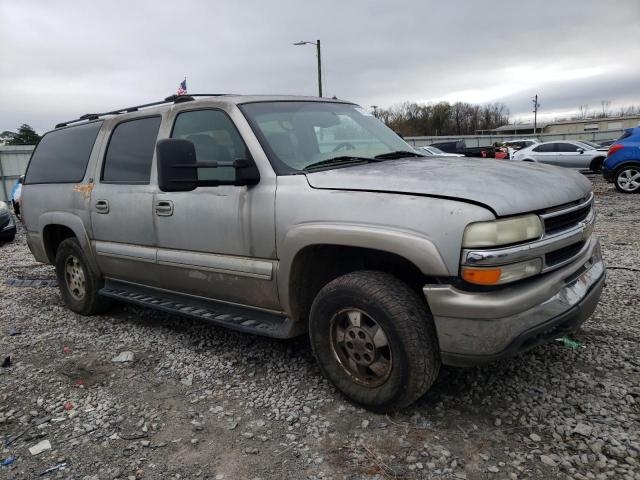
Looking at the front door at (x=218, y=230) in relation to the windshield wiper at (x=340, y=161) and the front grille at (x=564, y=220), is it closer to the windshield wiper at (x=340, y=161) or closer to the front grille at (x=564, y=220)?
the windshield wiper at (x=340, y=161)

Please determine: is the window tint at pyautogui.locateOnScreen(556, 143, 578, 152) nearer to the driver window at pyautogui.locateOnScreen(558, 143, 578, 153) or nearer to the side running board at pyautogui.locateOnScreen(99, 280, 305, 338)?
the driver window at pyautogui.locateOnScreen(558, 143, 578, 153)

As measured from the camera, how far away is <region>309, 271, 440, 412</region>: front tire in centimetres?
253

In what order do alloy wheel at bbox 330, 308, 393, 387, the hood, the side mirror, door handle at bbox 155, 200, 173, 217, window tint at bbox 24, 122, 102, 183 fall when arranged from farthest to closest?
window tint at bbox 24, 122, 102, 183 → door handle at bbox 155, 200, 173, 217 → the side mirror → alloy wheel at bbox 330, 308, 393, 387 → the hood

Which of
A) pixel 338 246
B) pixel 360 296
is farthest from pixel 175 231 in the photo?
pixel 360 296

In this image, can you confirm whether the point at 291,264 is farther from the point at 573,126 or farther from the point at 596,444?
the point at 573,126

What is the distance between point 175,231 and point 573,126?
9981cm

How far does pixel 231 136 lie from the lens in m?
3.37

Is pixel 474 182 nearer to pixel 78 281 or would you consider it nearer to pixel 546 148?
pixel 78 281

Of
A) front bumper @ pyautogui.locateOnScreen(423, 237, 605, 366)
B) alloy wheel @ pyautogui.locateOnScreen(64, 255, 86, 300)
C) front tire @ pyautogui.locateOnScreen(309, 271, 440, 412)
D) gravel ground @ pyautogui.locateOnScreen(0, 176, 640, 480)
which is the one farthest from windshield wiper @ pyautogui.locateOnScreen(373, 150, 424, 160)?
alloy wheel @ pyautogui.locateOnScreen(64, 255, 86, 300)

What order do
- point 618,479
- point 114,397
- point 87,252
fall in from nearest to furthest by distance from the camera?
point 618,479 → point 114,397 → point 87,252

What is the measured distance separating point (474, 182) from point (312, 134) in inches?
52.0

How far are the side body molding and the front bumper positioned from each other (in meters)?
0.15

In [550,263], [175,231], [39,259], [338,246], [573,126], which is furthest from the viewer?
[573,126]

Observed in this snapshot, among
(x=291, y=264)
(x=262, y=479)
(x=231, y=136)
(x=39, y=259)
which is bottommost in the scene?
(x=262, y=479)
